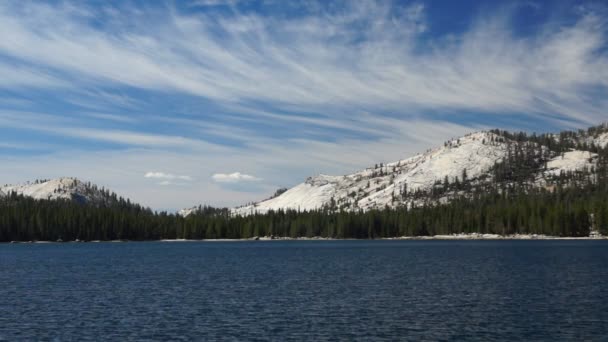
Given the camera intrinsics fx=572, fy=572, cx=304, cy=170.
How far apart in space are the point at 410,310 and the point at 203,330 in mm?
22550

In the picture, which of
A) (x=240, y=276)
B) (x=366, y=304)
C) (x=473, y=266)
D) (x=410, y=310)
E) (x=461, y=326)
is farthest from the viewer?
(x=473, y=266)

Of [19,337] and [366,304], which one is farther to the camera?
[366,304]

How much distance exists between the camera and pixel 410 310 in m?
61.4

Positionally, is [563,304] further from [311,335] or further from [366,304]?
[311,335]

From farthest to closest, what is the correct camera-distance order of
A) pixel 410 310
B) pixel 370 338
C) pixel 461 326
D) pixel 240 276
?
pixel 240 276 → pixel 410 310 → pixel 461 326 → pixel 370 338

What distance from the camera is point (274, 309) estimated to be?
63.6 m

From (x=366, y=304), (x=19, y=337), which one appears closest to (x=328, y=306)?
(x=366, y=304)

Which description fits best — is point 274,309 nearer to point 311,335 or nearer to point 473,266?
point 311,335

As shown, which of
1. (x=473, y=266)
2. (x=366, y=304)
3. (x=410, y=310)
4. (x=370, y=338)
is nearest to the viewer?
(x=370, y=338)

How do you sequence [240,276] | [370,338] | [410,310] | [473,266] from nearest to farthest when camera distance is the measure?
[370,338]
[410,310]
[240,276]
[473,266]

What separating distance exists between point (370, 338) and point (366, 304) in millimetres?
18348

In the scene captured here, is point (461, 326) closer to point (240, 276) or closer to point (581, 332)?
point (581, 332)

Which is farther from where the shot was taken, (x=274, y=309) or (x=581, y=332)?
(x=274, y=309)

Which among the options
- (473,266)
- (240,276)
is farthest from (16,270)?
(473,266)
